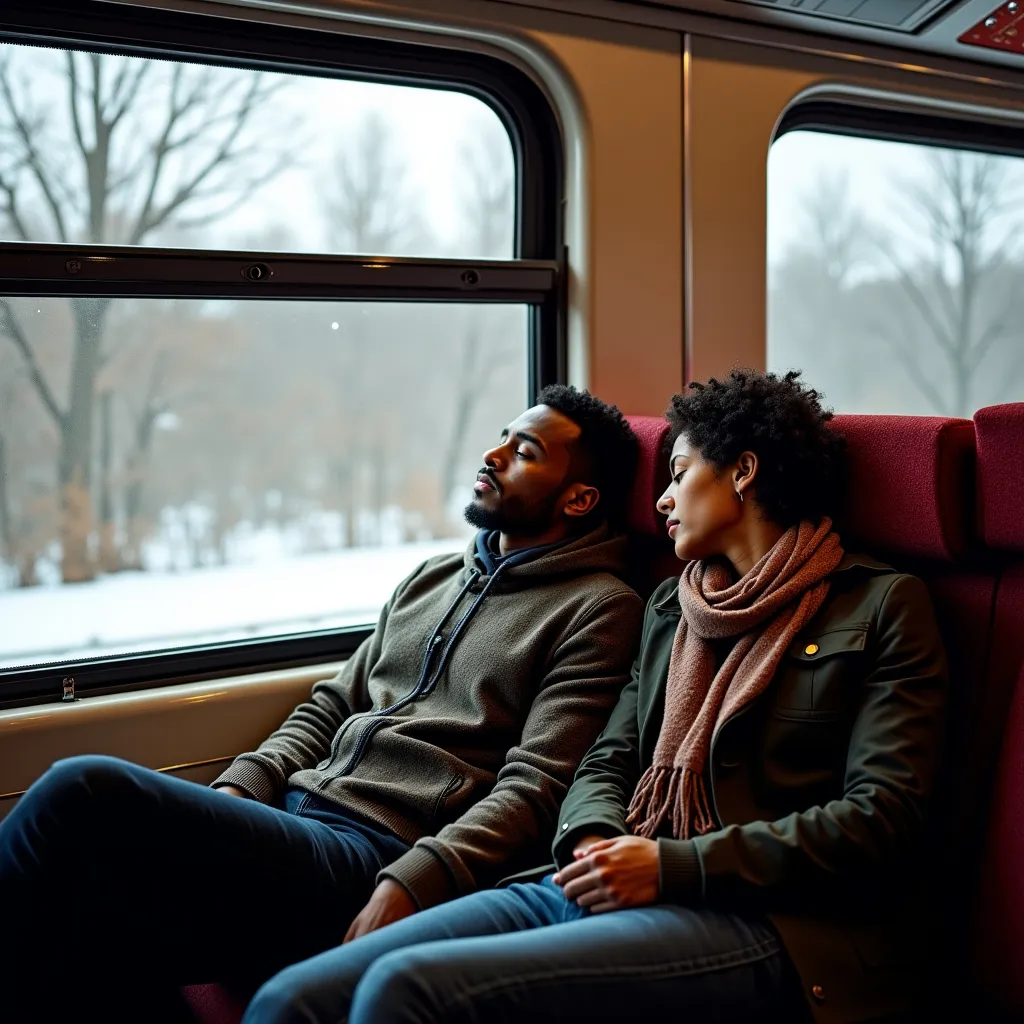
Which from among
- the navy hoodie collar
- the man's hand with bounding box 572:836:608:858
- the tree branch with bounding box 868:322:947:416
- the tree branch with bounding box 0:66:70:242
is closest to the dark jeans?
the man's hand with bounding box 572:836:608:858

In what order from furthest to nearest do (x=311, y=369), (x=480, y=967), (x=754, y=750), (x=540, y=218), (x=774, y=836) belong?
(x=540, y=218) → (x=311, y=369) → (x=754, y=750) → (x=774, y=836) → (x=480, y=967)

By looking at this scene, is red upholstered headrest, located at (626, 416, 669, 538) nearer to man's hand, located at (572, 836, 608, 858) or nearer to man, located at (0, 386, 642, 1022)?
man, located at (0, 386, 642, 1022)

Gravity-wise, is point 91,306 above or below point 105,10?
below

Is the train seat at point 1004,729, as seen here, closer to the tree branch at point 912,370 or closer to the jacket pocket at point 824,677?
the jacket pocket at point 824,677

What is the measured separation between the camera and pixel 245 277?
2242 millimetres

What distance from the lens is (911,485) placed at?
1555mm

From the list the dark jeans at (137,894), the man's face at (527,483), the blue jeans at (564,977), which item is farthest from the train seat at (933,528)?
the man's face at (527,483)

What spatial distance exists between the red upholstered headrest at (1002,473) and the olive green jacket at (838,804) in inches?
5.5

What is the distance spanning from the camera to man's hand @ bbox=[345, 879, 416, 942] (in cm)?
156

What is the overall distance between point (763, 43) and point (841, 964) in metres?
2.22

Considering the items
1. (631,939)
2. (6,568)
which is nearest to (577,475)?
(631,939)

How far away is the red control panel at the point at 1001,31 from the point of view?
2568mm

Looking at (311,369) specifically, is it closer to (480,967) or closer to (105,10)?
(105,10)

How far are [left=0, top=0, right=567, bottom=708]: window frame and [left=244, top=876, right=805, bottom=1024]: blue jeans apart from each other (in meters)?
1.09
